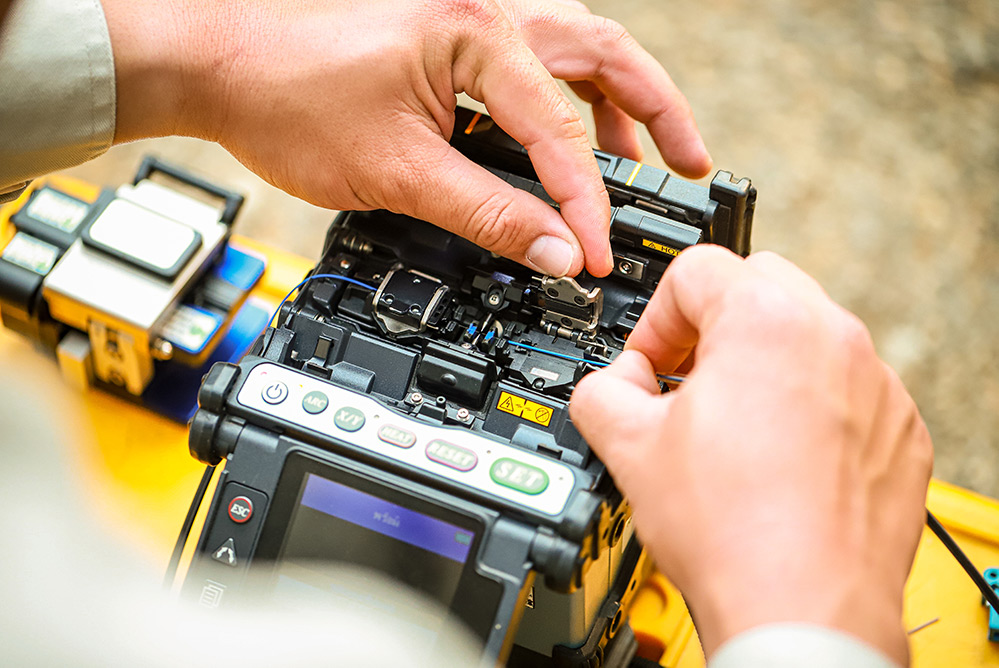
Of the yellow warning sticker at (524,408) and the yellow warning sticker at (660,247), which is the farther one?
the yellow warning sticker at (660,247)

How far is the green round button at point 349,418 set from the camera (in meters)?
1.17

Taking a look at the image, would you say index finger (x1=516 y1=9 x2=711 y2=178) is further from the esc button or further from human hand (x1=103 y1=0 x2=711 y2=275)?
the esc button

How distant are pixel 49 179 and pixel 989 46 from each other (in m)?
3.87

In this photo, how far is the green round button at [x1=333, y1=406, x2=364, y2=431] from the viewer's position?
1175 millimetres

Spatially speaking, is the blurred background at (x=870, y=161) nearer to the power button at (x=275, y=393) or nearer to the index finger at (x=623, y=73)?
the index finger at (x=623, y=73)

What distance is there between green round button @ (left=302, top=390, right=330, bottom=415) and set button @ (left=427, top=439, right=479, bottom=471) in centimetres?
16

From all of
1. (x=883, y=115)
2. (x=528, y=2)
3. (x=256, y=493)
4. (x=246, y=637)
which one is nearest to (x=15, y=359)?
(x=256, y=493)

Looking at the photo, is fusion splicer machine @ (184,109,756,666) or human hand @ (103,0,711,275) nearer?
fusion splicer machine @ (184,109,756,666)

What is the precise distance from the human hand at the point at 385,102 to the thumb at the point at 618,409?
0.86 feet

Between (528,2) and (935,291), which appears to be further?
(935,291)

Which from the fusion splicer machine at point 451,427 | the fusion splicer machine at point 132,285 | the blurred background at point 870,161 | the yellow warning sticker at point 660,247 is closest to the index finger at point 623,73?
the fusion splicer machine at point 451,427

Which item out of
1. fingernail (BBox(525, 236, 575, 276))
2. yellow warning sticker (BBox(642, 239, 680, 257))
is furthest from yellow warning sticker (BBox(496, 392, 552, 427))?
yellow warning sticker (BBox(642, 239, 680, 257))

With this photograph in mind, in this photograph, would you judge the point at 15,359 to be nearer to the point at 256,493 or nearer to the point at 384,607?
the point at 256,493

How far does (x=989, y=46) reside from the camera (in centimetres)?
397
